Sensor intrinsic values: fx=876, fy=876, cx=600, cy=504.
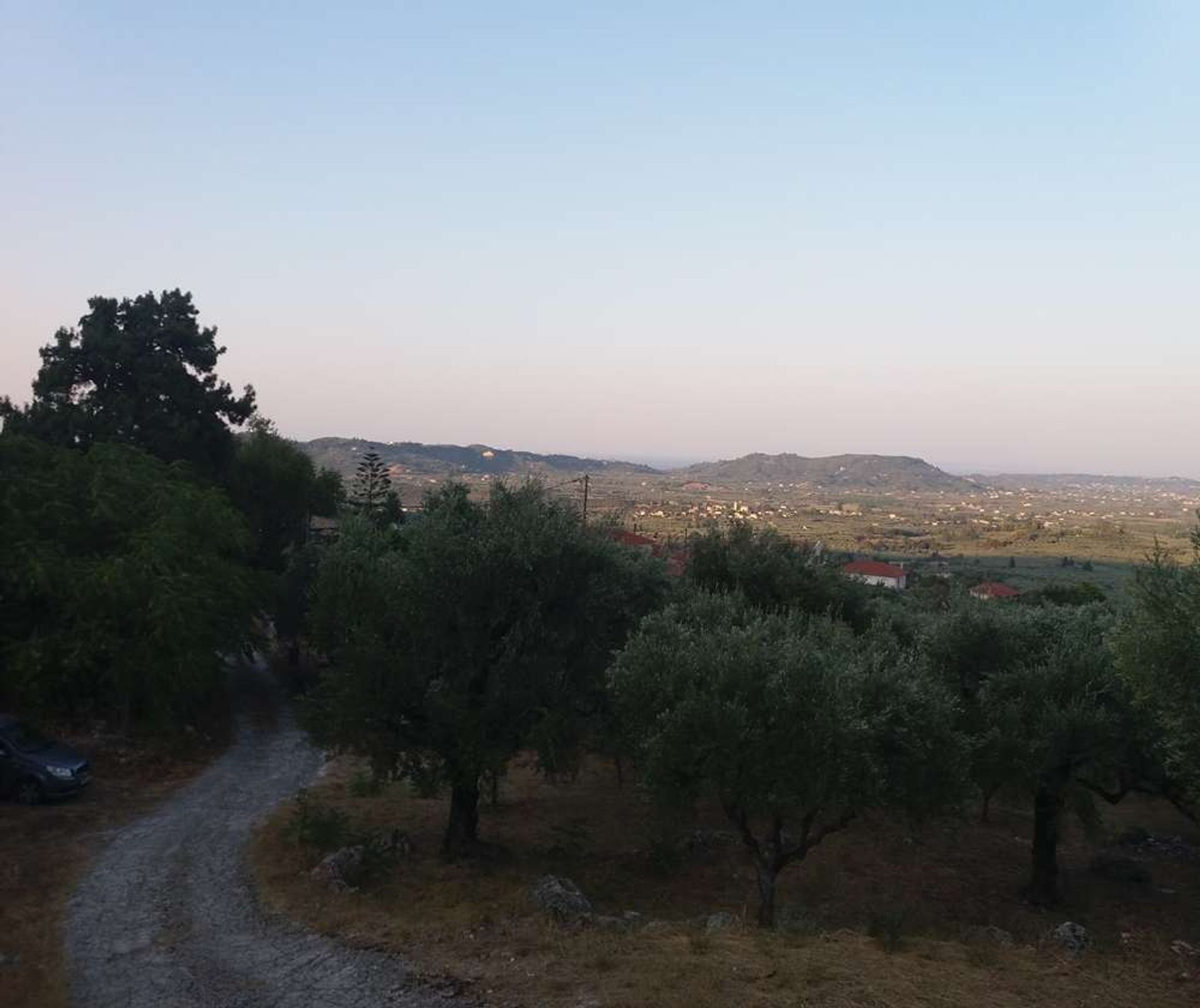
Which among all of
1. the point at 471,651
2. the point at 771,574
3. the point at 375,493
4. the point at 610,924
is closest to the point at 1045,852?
the point at 610,924

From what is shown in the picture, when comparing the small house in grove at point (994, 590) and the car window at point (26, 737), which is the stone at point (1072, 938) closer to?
the car window at point (26, 737)

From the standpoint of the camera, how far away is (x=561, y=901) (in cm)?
1570

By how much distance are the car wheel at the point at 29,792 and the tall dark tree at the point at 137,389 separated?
23.3 meters

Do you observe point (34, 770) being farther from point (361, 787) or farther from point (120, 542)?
point (120, 542)

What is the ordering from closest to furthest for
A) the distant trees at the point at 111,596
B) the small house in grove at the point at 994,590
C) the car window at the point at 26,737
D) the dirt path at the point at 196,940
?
the dirt path at the point at 196,940 < the car window at the point at 26,737 < the distant trees at the point at 111,596 < the small house in grove at the point at 994,590

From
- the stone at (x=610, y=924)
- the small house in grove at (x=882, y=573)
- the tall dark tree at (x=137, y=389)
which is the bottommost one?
the small house in grove at (x=882, y=573)

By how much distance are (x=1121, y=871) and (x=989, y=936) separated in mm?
9159

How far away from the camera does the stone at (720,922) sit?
14.9 m

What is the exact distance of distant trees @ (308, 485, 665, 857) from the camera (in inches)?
758

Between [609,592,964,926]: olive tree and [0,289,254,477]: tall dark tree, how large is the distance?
34.4 m

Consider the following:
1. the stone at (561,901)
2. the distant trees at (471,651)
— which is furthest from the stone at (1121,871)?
the stone at (561,901)

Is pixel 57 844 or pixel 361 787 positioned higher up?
pixel 57 844

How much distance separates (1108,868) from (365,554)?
21532 mm

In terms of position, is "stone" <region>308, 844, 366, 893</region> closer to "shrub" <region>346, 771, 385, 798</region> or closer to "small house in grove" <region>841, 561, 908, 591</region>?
"shrub" <region>346, 771, 385, 798</region>
